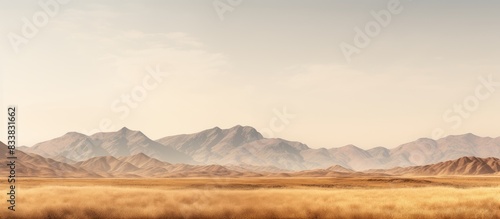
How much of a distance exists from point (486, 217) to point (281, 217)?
13527 mm

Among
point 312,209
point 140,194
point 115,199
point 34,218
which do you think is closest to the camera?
point 34,218

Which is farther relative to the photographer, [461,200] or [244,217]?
[461,200]

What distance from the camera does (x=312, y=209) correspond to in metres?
36.0

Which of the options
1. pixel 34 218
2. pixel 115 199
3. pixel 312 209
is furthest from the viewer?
pixel 115 199

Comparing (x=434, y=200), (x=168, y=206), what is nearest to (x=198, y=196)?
A: (x=168, y=206)

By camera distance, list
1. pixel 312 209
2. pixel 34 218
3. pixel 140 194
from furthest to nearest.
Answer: pixel 140 194 < pixel 312 209 < pixel 34 218

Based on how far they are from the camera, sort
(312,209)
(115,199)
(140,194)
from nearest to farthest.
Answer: (312,209) < (115,199) < (140,194)

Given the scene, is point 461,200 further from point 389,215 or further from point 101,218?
point 101,218

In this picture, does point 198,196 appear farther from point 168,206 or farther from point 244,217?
point 244,217

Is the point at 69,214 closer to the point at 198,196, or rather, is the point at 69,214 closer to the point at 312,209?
the point at 198,196

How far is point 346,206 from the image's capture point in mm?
36531

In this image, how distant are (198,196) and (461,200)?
20.9 meters

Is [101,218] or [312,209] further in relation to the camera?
[312,209]

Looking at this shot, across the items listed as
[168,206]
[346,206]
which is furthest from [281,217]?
[168,206]
